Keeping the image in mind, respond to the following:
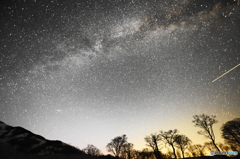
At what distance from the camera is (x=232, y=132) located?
1395 inches

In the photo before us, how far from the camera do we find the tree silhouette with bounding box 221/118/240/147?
34.5 metres

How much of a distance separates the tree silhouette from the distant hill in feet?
134

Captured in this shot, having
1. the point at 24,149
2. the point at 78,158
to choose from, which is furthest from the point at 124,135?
the point at 24,149

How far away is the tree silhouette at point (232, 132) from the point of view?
113 ft

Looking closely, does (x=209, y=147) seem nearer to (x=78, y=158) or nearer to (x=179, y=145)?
(x=179, y=145)

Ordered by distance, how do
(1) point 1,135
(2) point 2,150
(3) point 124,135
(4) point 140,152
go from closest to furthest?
1. (2) point 2,150
2. (1) point 1,135
3. (3) point 124,135
4. (4) point 140,152

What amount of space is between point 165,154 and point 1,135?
296 feet

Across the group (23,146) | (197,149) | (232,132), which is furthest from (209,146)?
(23,146)

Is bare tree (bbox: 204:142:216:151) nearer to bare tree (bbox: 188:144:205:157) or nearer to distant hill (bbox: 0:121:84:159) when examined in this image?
bare tree (bbox: 188:144:205:157)

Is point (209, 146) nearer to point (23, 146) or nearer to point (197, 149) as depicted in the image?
point (197, 149)

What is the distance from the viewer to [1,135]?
22234mm

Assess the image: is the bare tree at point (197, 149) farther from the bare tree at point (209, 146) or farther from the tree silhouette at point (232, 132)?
the tree silhouette at point (232, 132)

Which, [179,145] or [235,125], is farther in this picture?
[179,145]

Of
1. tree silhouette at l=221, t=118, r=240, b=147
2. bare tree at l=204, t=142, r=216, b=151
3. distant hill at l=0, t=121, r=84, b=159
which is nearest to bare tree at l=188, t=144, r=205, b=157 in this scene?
bare tree at l=204, t=142, r=216, b=151
